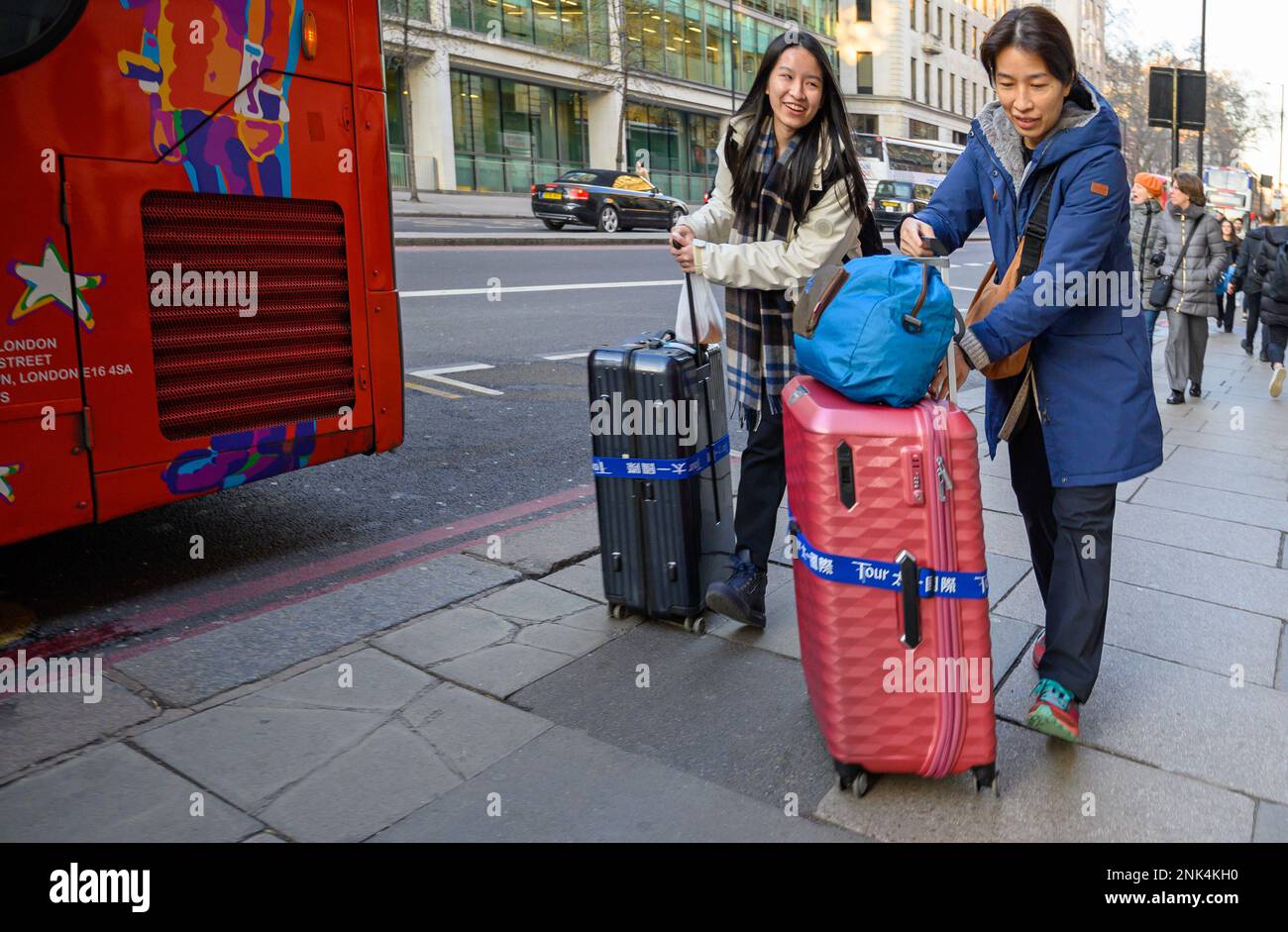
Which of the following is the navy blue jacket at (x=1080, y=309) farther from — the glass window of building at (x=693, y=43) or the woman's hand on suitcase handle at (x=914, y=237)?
the glass window of building at (x=693, y=43)

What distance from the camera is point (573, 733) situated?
9.98 ft

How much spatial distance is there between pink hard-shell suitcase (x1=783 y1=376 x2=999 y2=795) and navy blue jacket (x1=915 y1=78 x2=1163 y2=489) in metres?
0.40

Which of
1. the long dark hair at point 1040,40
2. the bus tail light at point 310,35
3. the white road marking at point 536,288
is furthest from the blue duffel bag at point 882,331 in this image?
the white road marking at point 536,288

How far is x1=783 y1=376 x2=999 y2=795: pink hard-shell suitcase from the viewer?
2.53 metres

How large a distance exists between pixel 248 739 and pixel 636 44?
38333 millimetres

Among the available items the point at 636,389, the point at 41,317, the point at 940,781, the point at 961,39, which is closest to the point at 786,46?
the point at 636,389

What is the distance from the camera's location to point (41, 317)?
11.5 ft

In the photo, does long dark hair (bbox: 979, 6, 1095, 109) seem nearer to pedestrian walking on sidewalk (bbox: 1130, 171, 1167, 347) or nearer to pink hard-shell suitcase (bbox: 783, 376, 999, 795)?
pink hard-shell suitcase (bbox: 783, 376, 999, 795)

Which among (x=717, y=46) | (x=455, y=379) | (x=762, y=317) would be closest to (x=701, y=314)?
(x=762, y=317)

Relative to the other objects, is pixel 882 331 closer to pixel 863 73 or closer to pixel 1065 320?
pixel 1065 320

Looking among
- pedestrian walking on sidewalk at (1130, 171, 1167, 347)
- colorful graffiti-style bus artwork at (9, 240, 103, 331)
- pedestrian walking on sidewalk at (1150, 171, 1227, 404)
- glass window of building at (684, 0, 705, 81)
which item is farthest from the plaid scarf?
glass window of building at (684, 0, 705, 81)

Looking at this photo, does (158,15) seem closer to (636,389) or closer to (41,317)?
(41,317)

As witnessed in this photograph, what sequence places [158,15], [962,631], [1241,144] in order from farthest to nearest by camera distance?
[1241,144] < [158,15] < [962,631]

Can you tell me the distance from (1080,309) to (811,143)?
103 centimetres
